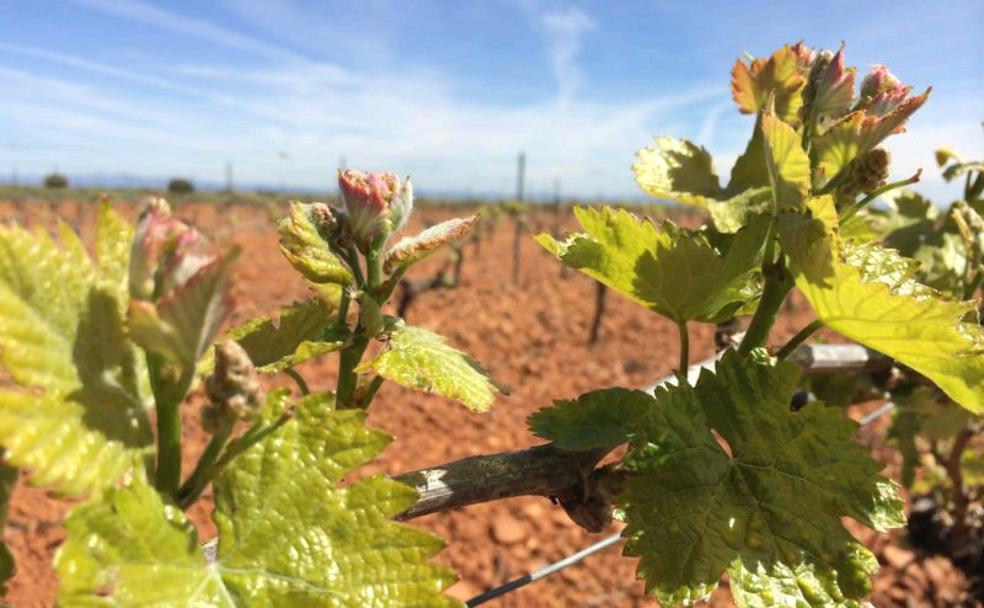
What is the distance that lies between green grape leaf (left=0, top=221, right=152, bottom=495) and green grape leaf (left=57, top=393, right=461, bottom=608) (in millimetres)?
49

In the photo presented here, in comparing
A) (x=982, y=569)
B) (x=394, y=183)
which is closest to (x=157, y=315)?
(x=394, y=183)

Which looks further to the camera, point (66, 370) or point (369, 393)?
point (369, 393)

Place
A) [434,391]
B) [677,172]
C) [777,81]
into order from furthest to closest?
[677,172]
[777,81]
[434,391]

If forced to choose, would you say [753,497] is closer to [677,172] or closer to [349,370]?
[349,370]

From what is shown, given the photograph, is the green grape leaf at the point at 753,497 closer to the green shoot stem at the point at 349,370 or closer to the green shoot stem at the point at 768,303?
the green shoot stem at the point at 768,303

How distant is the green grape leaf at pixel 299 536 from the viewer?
646 millimetres

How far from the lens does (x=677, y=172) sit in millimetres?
1546

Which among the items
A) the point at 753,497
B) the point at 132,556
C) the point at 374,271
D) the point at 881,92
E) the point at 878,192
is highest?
the point at 881,92

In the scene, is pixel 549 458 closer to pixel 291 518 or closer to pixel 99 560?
pixel 291 518

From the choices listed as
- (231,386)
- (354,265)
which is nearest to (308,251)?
(354,265)

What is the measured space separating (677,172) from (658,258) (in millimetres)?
486

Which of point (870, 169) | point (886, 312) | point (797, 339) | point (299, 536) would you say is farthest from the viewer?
point (797, 339)

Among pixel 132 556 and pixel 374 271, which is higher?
pixel 374 271

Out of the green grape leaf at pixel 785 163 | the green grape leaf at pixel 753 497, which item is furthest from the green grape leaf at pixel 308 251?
the green grape leaf at pixel 785 163
